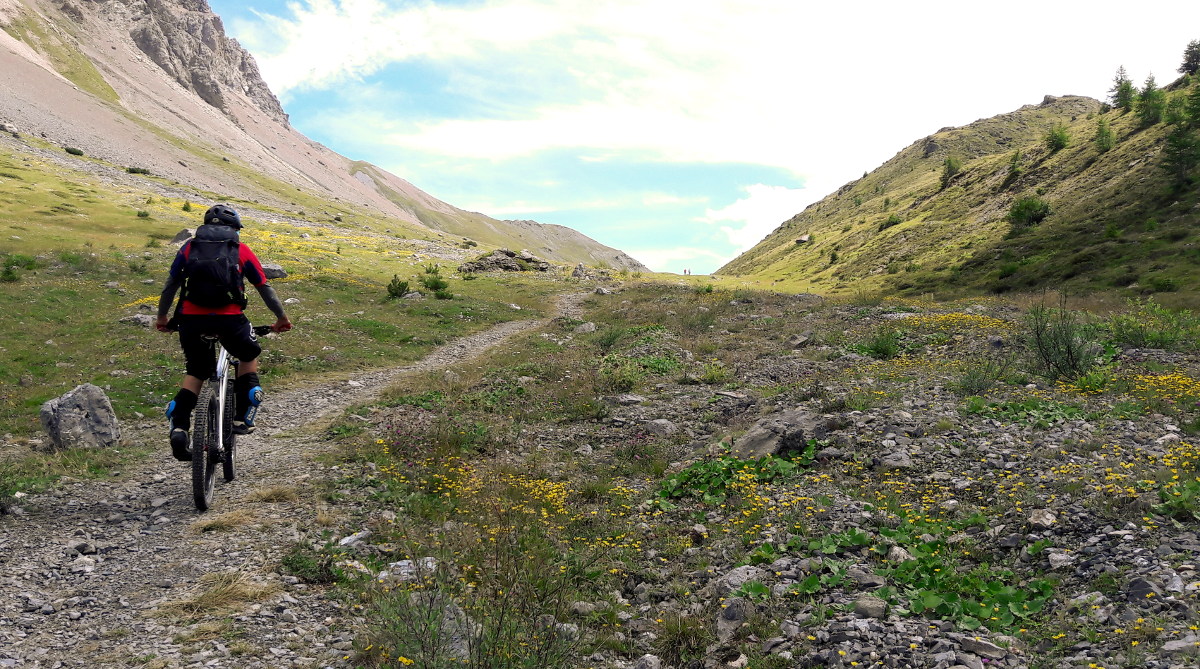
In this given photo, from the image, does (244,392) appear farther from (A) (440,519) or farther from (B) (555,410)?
(B) (555,410)

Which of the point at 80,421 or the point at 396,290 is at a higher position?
the point at 396,290

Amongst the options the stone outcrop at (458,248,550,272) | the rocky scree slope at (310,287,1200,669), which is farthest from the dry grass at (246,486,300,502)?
the stone outcrop at (458,248,550,272)

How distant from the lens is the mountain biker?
22.9 feet

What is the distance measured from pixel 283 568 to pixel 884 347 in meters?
15.4

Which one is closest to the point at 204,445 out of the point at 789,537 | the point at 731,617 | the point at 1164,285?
the point at 731,617

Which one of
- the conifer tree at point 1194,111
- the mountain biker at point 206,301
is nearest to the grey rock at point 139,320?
the mountain biker at point 206,301

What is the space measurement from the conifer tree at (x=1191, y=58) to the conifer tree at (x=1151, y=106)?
20.1 metres

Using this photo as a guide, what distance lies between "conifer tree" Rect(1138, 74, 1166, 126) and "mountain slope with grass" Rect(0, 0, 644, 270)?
95264mm

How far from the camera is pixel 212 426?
24.2 ft

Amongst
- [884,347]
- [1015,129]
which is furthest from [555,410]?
[1015,129]

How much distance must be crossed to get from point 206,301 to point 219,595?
12.1ft

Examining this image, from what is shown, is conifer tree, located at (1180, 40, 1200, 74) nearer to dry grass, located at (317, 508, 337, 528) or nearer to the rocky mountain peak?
dry grass, located at (317, 508, 337, 528)

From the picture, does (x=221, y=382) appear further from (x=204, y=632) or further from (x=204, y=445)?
(x=204, y=632)

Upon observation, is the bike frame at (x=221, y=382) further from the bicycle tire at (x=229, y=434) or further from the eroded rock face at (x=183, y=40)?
the eroded rock face at (x=183, y=40)
